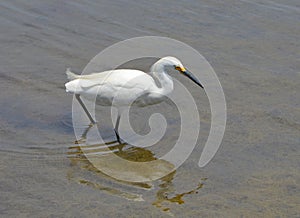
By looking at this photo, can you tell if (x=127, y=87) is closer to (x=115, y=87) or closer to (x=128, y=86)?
(x=128, y=86)

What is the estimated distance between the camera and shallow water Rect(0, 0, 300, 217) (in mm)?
4797

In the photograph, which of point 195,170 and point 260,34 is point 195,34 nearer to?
point 260,34

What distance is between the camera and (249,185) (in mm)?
5062

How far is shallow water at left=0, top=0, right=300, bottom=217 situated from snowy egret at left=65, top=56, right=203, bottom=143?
0.40 metres

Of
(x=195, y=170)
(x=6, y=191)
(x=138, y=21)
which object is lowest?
(x=6, y=191)

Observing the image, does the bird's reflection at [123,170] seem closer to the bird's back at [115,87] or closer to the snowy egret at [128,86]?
the snowy egret at [128,86]

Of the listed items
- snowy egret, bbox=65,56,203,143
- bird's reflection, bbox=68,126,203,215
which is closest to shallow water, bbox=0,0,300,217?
bird's reflection, bbox=68,126,203,215

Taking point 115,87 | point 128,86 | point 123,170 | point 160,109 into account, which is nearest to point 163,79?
point 128,86

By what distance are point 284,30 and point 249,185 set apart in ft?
13.3

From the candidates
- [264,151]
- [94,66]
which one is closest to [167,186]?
[264,151]

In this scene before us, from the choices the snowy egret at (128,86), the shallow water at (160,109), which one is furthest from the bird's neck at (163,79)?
the shallow water at (160,109)

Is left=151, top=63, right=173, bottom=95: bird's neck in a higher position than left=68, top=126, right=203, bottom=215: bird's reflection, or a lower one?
higher

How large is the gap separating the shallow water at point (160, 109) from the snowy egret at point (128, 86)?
1.31ft

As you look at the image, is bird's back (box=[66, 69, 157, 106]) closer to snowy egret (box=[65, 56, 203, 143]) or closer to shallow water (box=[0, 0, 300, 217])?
snowy egret (box=[65, 56, 203, 143])
